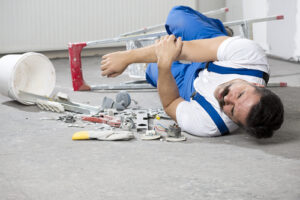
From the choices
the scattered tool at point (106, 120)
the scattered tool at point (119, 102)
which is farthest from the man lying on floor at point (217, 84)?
the scattered tool at point (119, 102)

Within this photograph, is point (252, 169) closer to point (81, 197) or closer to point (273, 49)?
point (81, 197)

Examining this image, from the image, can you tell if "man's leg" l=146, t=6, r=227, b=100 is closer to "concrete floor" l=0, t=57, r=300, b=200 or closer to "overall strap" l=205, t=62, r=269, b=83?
"overall strap" l=205, t=62, r=269, b=83

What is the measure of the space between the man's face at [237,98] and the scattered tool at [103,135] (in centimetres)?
41

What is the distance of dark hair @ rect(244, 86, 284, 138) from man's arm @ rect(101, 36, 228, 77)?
336 mm

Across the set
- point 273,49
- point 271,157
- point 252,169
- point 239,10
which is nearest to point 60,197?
point 252,169

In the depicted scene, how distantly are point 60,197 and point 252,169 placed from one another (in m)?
0.68

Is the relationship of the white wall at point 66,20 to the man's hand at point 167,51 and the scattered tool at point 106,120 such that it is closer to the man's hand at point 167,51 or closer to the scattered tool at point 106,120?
the scattered tool at point 106,120

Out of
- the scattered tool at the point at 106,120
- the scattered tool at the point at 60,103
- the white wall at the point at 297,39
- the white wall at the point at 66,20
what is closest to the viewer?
the scattered tool at the point at 106,120

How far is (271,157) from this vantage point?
1.74m

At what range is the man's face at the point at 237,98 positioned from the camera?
1732 mm

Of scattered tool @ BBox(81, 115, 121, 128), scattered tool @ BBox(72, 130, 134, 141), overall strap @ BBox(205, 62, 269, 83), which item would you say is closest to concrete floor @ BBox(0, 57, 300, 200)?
scattered tool @ BBox(72, 130, 134, 141)

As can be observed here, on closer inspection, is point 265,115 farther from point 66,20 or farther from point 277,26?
point 66,20

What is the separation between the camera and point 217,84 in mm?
1971

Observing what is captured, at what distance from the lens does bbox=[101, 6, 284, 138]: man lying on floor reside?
1748mm
